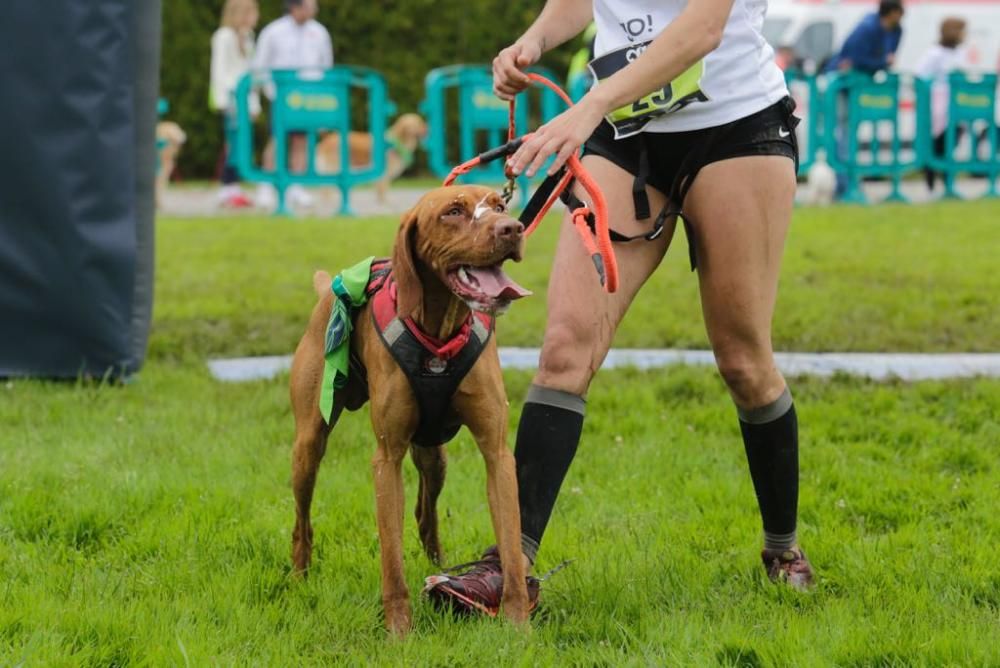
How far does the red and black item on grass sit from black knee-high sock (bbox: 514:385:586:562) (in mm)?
107

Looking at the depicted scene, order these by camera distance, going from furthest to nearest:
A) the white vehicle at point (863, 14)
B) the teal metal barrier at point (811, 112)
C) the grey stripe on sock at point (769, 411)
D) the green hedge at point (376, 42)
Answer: the white vehicle at point (863, 14) < the green hedge at point (376, 42) < the teal metal barrier at point (811, 112) < the grey stripe on sock at point (769, 411)

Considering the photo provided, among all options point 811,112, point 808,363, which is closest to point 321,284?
point 808,363

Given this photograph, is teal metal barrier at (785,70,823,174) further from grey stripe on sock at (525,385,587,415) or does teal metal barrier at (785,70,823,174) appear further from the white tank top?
grey stripe on sock at (525,385,587,415)

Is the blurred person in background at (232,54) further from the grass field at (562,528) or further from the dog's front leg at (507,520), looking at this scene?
the dog's front leg at (507,520)

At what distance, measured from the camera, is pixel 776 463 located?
370 cm

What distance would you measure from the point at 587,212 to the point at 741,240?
1.61 ft

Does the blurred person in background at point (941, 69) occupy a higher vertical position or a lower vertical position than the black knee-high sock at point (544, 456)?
lower

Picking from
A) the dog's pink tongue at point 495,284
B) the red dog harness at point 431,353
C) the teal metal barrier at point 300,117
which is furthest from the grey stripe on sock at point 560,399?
the teal metal barrier at point 300,117

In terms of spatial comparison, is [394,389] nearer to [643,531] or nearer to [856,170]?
[643,531]

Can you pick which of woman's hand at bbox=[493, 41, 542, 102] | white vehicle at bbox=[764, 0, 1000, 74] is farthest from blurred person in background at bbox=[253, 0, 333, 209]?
woman's hand at bbox=[493, 41, 542, 102]

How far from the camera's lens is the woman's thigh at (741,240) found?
3385 millimetres

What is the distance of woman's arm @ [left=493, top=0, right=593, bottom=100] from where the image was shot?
3.32 meters

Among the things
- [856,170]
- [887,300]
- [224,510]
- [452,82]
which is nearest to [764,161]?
[224,510]

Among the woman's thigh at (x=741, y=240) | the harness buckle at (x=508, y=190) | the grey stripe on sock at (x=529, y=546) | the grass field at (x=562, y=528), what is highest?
the harness buckle at (x=508, y=190)
